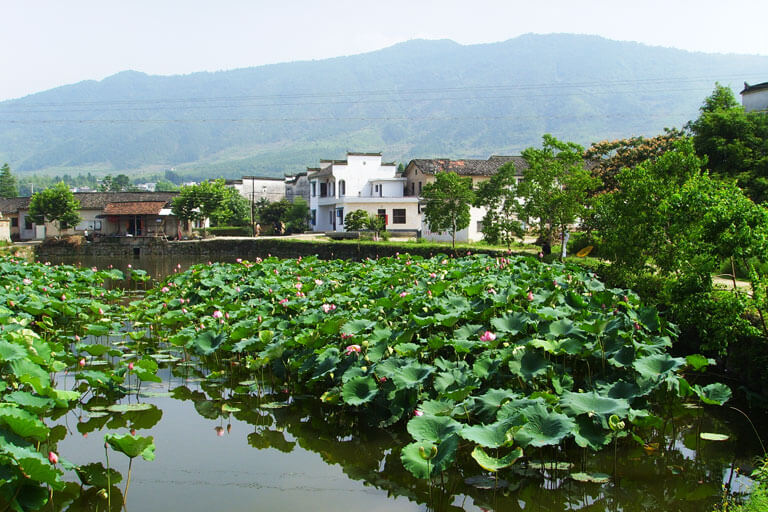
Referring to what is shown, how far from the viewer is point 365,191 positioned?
5331cm

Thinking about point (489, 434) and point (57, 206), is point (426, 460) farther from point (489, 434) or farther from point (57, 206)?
point (57, 206)

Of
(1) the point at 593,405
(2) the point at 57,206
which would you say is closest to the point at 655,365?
(1) the point at 593,405

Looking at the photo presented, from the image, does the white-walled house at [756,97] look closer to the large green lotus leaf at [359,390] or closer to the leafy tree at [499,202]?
the leafy tree at [499,202]

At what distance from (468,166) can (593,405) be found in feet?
138

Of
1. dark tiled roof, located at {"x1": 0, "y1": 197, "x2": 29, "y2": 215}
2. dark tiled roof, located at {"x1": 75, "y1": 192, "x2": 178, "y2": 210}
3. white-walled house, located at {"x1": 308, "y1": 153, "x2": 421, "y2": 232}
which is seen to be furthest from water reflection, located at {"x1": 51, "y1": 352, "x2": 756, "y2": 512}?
dark tiled roof, located at {"x1": 0, "y1": 197, "x2": 29, "y2": 215}

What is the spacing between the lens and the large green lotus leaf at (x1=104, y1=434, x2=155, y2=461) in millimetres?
5514

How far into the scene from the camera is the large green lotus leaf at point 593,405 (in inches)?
239

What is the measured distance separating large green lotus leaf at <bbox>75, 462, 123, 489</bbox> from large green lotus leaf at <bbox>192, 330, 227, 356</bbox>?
9.09 ft

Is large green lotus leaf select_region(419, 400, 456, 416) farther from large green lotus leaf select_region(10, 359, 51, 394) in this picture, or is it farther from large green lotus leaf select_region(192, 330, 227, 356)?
large green lotus leaf select_region(192, 330, 227, 356)

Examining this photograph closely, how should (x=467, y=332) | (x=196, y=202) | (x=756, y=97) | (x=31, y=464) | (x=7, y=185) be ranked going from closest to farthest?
(x=31, y=464), (x=467, y=332), (x=756, y=97), (x=196, y=202), (x=7, y=185)

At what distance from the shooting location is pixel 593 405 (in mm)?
6195

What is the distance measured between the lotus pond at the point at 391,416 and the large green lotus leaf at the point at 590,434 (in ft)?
0.07

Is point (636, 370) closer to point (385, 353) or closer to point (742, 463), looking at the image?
point (742, 463)

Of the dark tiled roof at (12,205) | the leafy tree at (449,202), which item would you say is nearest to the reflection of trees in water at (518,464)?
the leafy tree at (449,202)
